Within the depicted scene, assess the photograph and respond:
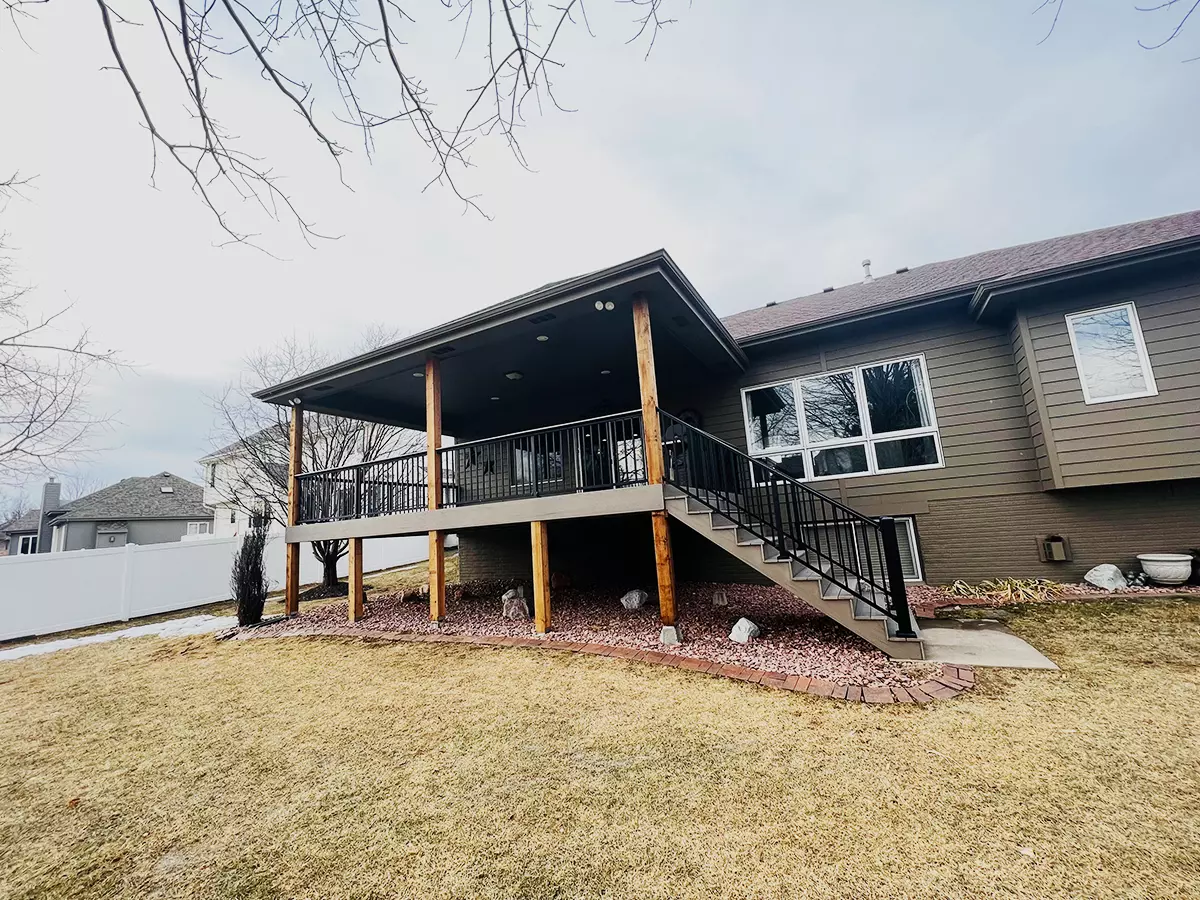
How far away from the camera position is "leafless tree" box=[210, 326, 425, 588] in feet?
38.1

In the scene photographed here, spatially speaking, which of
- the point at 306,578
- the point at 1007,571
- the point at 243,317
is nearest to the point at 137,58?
the point at 243,317

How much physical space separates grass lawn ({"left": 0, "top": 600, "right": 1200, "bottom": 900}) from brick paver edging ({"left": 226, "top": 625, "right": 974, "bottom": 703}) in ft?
0.52

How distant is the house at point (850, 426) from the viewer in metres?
5.14

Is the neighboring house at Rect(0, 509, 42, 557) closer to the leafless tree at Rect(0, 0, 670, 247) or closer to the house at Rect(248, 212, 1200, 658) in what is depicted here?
the house at Rect(248, 212, 1200, 658)

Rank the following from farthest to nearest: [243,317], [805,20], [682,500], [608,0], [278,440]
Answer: [278,440] < [682,500] < [243,317] < [805,20] < [608,0]

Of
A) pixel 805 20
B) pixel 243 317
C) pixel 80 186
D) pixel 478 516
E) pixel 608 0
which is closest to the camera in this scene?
pixel 608 0

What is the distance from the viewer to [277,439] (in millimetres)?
12227

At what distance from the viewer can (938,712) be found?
2979 millimetres

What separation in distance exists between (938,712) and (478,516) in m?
4.90

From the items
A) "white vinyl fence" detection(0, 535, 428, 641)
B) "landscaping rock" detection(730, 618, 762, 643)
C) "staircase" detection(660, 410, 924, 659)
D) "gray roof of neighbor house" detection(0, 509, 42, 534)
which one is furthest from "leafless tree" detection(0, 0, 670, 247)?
"gray roof of neighbor house" detection(0, 509, 42, 534)

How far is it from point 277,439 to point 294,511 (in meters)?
5.51

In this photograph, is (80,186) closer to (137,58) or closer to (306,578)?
(137,58)

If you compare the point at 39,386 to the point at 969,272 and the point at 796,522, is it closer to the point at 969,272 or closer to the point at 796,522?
the point at 796,522

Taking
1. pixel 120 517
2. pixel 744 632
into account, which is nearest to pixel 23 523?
pixel 120 517
